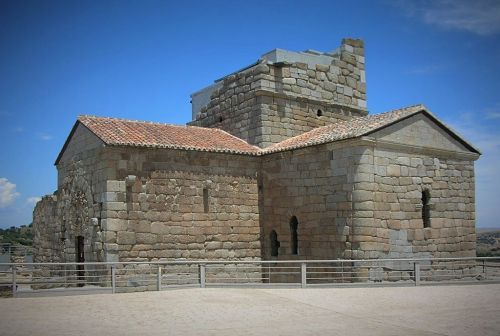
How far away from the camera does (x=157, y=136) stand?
57.1 feet

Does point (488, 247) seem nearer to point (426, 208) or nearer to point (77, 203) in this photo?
point (426, 208)

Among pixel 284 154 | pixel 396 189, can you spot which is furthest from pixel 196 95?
pixel 396 189

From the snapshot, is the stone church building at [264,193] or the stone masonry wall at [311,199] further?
the stone masonry wall at [311,199]

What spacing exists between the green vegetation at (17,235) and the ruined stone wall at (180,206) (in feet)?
94.7

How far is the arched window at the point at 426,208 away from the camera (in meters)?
16.8

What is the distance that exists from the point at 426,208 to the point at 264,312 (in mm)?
8411

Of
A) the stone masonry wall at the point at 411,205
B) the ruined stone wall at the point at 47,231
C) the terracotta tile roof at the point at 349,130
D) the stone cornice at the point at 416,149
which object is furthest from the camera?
the ruined stone wall at the point at 47,231

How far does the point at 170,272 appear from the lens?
16.4m

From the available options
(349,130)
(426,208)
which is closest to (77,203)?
(349,130)

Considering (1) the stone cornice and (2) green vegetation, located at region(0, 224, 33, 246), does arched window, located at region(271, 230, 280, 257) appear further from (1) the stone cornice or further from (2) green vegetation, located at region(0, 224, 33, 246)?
(2) green vegetation, located at region(0, 224, 33, 246)

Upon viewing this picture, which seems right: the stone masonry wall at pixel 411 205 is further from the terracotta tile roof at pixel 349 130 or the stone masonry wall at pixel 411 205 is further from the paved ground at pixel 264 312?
→ the paved ground at pixel 264 312

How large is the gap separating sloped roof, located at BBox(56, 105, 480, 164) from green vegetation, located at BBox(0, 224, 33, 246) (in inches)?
1052

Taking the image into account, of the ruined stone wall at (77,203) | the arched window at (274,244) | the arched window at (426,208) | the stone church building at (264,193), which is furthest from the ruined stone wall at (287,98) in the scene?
the ruined stone wall at (77,203)

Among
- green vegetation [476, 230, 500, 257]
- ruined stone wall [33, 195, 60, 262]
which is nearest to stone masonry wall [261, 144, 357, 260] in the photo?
ruined stone wall [33, 195, 60, 262]
